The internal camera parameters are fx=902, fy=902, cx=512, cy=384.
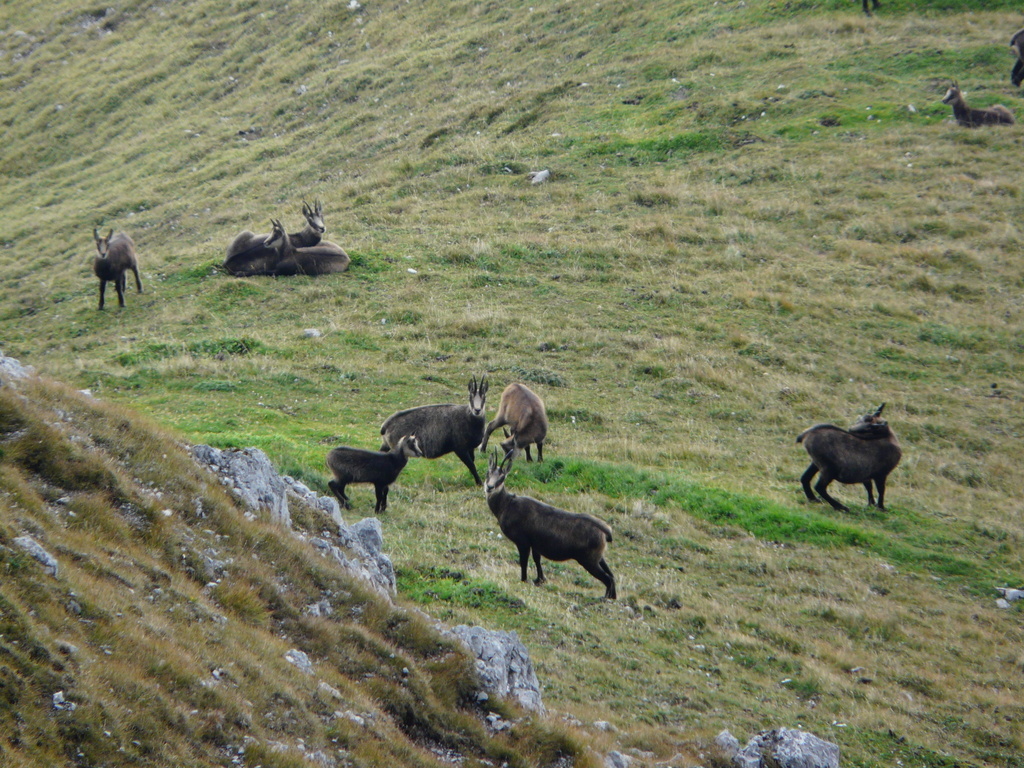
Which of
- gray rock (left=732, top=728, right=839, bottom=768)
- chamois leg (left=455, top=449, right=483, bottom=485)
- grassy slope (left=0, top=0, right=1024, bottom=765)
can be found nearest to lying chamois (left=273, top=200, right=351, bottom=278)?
grassy slope (left=0, top=0, right=1024, bottom=765)

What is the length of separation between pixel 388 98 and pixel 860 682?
108ft

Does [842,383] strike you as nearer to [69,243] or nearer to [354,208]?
[354,208]

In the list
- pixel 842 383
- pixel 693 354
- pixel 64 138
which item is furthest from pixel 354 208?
pixel 64 138

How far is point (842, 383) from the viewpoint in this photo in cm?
2003

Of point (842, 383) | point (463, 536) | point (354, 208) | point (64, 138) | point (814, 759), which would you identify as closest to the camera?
point (814, 759)

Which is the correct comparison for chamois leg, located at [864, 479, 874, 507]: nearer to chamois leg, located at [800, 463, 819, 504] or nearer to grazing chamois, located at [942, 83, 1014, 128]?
chamois leg, located at [800, 463, 819, 504]

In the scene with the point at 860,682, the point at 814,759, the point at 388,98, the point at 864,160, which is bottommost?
the point at 860,682

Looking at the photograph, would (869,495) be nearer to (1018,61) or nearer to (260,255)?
(260,255)

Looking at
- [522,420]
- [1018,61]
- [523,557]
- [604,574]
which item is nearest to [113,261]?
[522,420]

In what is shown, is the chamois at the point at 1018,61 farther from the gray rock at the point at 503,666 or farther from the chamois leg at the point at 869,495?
the gray rock at the point at 503,666

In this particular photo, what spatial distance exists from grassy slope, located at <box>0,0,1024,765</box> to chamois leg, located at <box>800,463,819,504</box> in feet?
0.95

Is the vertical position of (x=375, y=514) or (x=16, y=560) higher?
(x=16, y=560)

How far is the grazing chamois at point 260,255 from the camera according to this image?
78.1 feet

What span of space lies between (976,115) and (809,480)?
20.8 metres
